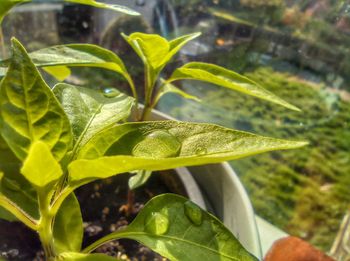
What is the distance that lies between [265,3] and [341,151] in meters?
0.50

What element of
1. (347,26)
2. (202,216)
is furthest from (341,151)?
(202,216)

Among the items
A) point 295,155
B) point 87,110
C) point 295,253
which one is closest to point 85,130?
point 87,110

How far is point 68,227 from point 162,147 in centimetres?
13

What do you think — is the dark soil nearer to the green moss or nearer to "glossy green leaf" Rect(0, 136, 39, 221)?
"glossy green leaf" Rect(0, 136, 39, 221)

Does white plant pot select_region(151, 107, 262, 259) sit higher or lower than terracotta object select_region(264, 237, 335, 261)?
higher

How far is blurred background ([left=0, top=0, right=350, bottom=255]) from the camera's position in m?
0.95

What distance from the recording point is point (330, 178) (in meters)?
1.04

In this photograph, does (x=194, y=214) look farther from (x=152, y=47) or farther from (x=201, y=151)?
(x=152, y=47)

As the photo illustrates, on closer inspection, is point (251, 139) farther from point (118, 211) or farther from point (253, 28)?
point (253, 28)

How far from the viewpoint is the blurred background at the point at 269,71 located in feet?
3.11

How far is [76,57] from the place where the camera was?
14.9 inches

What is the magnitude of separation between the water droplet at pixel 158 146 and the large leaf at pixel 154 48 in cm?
12

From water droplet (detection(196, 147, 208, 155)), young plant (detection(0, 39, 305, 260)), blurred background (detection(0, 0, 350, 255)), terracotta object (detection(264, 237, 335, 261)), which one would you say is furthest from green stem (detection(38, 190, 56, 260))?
blurred background (detection(0, 0, 350, 255))

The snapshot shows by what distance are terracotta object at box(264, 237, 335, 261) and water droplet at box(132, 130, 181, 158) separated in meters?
0.31
